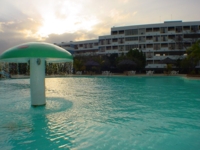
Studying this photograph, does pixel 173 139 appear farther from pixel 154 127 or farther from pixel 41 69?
pixel 41 69

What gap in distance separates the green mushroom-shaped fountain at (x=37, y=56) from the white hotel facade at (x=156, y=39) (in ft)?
130

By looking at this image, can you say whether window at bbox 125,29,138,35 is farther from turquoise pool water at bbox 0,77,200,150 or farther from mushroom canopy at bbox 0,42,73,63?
mushroom canopy at bbox 0,42,73,63

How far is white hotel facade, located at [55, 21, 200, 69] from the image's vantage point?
1759 inches

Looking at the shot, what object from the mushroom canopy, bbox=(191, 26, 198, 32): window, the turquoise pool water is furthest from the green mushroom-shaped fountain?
bbox=(191, 26, 198, 32): window

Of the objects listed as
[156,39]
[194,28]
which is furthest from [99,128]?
[194,28]

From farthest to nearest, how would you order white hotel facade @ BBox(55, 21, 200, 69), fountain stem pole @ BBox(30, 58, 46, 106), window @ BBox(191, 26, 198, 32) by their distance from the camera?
white hotel facade @ BBox(55, 21, 200, 69), window @ BBox(191, 26, 198, 32), fountain stem pole @ BBox(30, 58, 46, 106)

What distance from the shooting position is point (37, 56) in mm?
6586

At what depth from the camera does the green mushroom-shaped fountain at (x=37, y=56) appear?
663cm

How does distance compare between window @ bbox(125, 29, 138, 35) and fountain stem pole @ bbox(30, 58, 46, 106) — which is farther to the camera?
window @ bbox(125, 29, 138, 35)

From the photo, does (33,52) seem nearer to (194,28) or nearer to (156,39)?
(156,39)

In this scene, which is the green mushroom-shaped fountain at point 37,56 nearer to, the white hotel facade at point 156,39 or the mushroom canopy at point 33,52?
the mushroom canopy at point 33,52

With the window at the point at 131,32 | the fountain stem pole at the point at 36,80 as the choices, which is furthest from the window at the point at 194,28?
the fountain stem pole at the point at 36,80

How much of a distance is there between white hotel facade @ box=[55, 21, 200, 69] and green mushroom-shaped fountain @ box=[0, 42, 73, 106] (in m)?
39.6

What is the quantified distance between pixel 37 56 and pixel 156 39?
44.8 m
